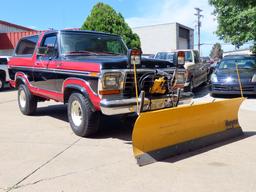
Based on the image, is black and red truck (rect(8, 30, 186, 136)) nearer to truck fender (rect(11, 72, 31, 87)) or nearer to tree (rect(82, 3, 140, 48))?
truck fender (rect(11, 72, 31, 87))

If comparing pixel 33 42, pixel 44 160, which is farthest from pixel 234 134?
pixel 33 42

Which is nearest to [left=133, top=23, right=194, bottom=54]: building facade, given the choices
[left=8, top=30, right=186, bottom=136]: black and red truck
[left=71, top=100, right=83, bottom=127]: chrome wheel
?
[left=8, top=30, right=186, bottom=136]: black and red truck

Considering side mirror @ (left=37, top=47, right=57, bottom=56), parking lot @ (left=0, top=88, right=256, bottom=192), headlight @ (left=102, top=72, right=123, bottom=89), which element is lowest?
parking lot @ (left=0, top=88, right=256, bottom=192)

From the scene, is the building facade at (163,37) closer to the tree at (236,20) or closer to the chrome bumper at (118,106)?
the tree at (236,20)

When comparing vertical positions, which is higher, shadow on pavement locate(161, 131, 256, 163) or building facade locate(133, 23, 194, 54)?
building facade locate(133, 23, 194, 54)

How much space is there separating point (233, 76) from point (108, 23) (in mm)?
7683

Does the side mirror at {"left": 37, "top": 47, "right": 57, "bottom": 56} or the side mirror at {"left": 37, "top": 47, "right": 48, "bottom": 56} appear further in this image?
the side mirror at {"left": 37, "top": 47, "right": 48, "bottom": 56}

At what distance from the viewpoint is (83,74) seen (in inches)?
251

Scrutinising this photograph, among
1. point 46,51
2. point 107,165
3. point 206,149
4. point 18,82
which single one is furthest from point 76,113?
point 18,82

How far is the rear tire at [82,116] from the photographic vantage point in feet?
21.0

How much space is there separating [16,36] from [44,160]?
80.6ft

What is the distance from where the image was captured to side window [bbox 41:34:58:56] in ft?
24.6

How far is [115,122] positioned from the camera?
8438mm

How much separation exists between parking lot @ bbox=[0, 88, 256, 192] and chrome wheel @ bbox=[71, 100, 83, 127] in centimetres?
30
